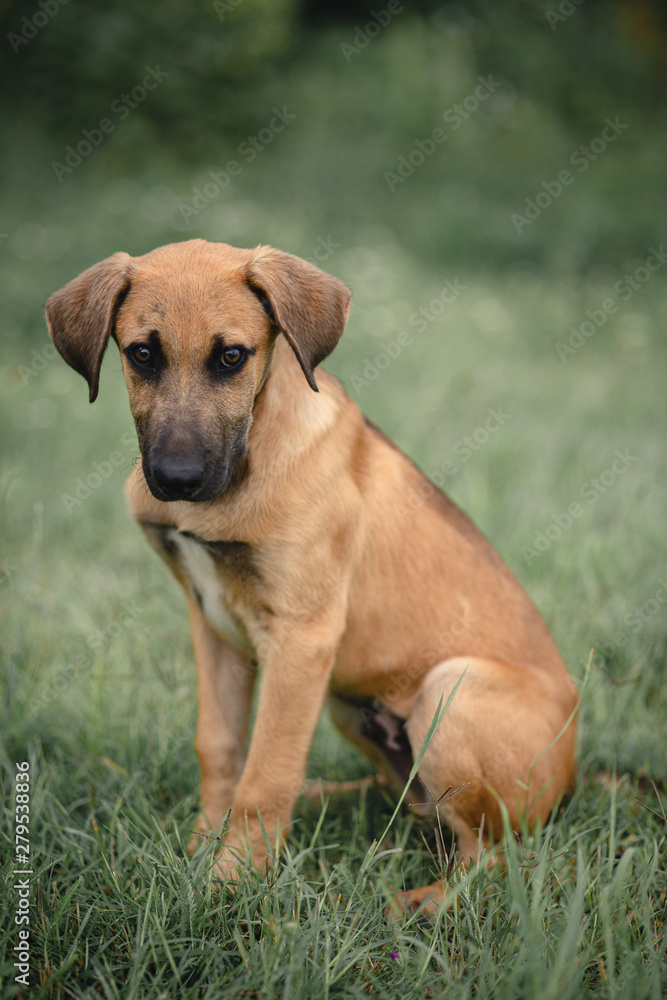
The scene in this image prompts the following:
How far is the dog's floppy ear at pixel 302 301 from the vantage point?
2420 millimetres

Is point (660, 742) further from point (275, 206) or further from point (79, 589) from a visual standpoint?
point (275, 206)

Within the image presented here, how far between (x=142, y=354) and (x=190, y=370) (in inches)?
7.0

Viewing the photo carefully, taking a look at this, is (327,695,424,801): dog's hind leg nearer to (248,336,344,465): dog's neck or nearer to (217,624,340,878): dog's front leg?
(217,624,340,878): dog's front leg

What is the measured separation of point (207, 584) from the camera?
8.91 feet

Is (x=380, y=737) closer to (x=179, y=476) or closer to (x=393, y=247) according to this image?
(x=179, y=476)

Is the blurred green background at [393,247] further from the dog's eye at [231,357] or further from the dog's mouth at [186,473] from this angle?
the dog's eye at [231,357]

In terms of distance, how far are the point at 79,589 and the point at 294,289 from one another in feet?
8.75

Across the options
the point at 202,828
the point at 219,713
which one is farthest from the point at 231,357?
the point at 202,828

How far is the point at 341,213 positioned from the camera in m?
11.9

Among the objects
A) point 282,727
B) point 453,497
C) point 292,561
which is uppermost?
point 292,561

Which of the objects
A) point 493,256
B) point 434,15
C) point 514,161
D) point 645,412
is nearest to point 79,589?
point 645,412

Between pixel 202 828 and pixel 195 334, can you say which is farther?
pixel 202 828

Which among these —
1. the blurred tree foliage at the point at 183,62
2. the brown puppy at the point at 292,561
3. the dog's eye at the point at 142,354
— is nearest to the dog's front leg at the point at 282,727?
the brown puppy at the point at 292,561

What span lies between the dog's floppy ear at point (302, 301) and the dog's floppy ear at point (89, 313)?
44 cm
